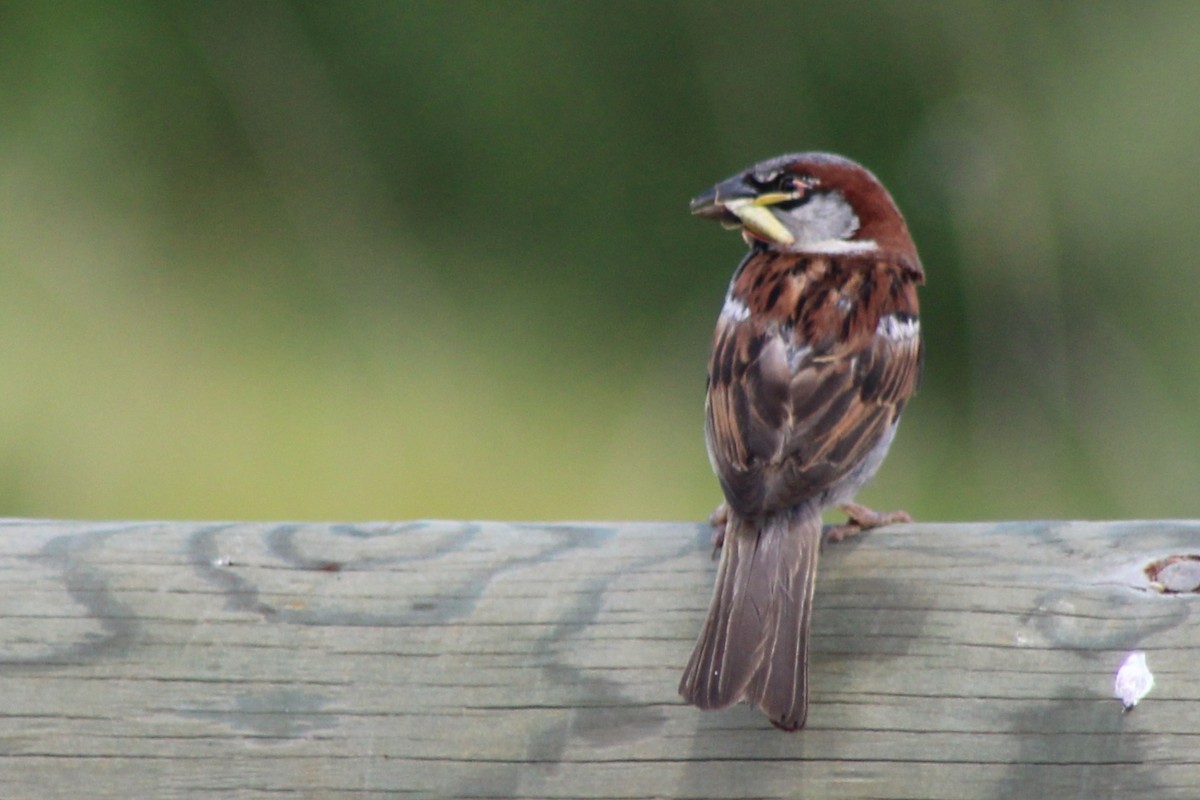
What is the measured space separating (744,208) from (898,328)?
35cm

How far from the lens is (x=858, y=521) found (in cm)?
205

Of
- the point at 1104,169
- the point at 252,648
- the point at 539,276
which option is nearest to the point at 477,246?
the point at 539,276

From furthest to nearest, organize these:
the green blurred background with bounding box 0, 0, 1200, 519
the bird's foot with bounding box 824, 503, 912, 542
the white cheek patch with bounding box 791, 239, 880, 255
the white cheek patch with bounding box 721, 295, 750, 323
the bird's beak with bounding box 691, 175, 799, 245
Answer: the green blurred background with bounding box 0, 0, 1200, 519, the white cheek patch with bounding box 791, 239, 880, 255, the bird's beak with bounding box 691, 175, 799, 245, the white cheek patch with bounding box 721, 295, 750, 323, the bird's foot with bounding box 824, 503, 912, 542

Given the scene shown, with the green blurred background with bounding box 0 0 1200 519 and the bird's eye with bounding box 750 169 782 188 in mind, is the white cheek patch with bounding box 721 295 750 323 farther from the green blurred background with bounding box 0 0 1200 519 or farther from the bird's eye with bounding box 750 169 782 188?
the green blurred background with bounding box 0 0 1200 519

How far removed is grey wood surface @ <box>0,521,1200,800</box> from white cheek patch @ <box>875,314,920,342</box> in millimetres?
787

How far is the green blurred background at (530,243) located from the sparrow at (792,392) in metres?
0.56

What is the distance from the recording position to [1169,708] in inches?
59.9

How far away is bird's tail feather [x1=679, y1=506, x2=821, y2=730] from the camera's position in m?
1.56

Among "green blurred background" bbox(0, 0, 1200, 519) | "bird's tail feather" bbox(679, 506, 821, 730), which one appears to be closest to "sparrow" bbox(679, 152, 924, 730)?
"bird's tail feather" bbox(679, 506, 821, 730)

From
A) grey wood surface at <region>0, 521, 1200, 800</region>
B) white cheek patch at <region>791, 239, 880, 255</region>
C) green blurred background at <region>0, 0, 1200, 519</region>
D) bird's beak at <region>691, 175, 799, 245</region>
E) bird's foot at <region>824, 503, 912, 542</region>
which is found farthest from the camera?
green blurred background at <region>0, 0, 1200, 519</region>

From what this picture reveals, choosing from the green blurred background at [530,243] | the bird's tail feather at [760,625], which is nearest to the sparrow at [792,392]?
the bird's tail feather at [760,625]

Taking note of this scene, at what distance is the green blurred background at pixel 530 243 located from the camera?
10.2ft

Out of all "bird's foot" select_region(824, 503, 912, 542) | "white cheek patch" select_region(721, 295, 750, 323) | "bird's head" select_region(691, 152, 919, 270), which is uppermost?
"bird's head" select_region(691, 152, 919, 270)

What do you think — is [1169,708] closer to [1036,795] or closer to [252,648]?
[1036,795]
